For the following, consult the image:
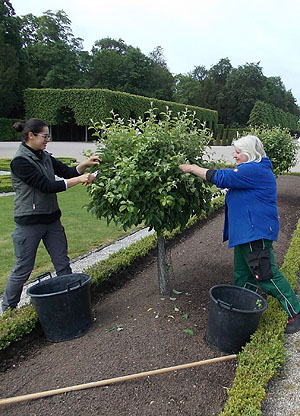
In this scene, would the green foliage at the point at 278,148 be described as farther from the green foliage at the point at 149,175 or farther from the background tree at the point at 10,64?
the background tree at the point at 10,64

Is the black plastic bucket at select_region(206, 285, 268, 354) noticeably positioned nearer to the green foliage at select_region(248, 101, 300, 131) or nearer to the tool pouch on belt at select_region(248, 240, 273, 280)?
the tool pouch on belt at select_region(248, 240, 273, 280)

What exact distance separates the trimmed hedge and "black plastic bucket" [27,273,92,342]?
33.1 metres

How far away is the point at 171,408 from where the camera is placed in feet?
7.75

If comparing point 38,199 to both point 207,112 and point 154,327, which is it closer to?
point 154,327

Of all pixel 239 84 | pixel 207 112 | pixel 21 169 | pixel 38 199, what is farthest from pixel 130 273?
pixel 239 84

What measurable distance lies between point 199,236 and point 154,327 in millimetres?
3640

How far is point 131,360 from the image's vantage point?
2.83 meters

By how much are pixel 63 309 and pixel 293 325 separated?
2205 mm

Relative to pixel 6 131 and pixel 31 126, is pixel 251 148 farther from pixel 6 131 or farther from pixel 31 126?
pixel 6 131

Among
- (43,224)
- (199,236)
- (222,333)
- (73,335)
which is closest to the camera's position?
(222,333)

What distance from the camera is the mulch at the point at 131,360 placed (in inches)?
94.7

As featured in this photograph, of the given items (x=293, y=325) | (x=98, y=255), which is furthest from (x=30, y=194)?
(x=293, y=325)

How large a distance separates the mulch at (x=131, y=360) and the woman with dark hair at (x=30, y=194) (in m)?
0.62

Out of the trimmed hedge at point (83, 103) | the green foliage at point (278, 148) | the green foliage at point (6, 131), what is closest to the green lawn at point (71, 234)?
the green foliage at point (278, 148)
